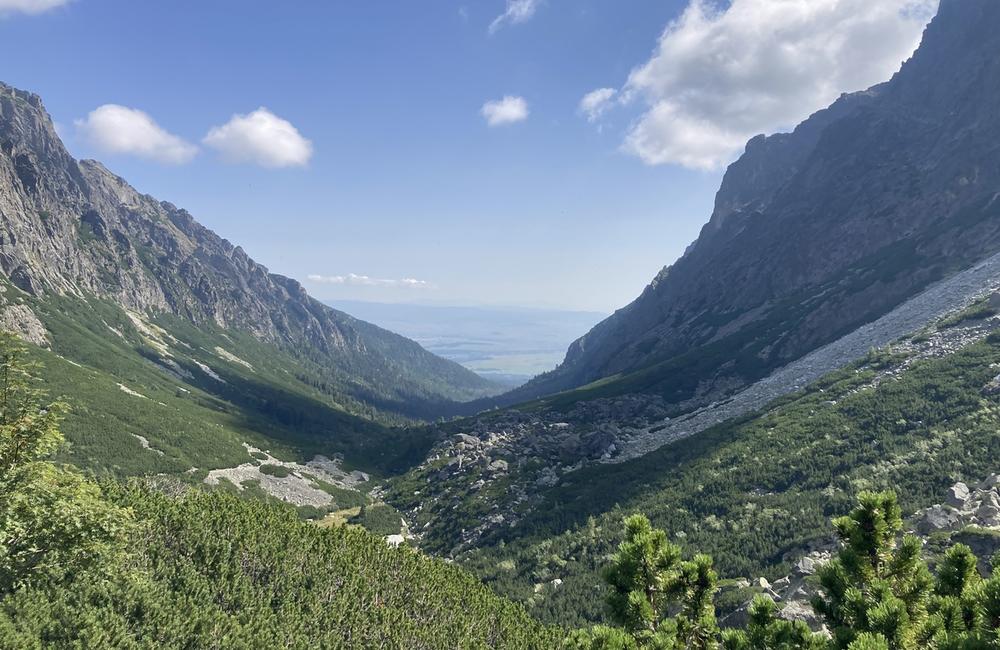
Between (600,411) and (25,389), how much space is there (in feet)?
389

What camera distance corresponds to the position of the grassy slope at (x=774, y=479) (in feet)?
159

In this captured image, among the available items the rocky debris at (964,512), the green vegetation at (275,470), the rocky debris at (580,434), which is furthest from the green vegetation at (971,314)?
the green vegetation at (275,470)

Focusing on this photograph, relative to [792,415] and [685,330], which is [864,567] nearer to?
[792,415]

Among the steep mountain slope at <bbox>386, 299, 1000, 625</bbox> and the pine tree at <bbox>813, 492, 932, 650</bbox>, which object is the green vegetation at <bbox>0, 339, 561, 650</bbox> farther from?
the pine tree at <bbox>813, 492, 932, 650</bbox>

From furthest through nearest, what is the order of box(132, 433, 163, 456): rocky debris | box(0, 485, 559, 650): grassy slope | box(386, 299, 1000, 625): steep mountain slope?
box(132, 433, 163, 456): rocky debris, box(386, 299, 1000, 625): steep mountain slope, box(0, 485, 559, 650): grassy slope

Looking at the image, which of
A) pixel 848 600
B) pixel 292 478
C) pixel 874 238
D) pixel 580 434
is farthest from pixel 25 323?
pixel 874 238

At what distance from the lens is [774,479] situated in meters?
61.2

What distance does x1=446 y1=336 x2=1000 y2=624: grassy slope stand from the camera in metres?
48.6

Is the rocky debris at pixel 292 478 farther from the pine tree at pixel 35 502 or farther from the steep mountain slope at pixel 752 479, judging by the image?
the pine tree at pixel 35 502

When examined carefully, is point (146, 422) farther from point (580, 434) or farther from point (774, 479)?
point (774, 479)

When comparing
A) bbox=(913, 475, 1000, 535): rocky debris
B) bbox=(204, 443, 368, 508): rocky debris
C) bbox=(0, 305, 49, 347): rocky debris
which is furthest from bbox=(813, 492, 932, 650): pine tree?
bbox=(0, 305, 49, 347): rocky debris

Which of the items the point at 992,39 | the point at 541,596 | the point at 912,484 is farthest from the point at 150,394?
the point at 992,39

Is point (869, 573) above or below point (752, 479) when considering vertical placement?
above

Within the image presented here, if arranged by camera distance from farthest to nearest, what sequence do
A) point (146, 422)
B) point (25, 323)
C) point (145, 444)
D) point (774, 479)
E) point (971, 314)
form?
point (25, 323) < point (146, 422) < point (145, 444) < point (971, 314) < point (774, 479)
